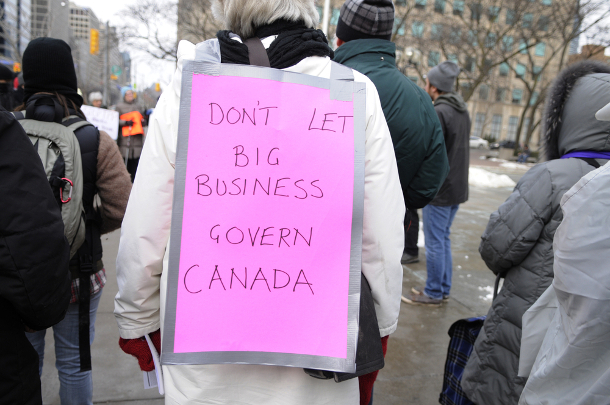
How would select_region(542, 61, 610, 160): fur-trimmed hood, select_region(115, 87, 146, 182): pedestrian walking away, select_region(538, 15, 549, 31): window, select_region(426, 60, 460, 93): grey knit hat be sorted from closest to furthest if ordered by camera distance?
1. select_region(542, 61, 610, 160): fur-trimmed hood
2. select_region(426, 60, 460, 93): grey knit hat
3. select_region(115, 87, 146, 182): pedestrian walking away
4. select_region(538, 15, 549, 31): window

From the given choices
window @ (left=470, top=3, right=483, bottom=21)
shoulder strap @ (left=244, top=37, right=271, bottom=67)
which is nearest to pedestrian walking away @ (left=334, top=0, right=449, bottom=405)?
shoulder strap @ (left=244, top=37, right=271, bottom=67)

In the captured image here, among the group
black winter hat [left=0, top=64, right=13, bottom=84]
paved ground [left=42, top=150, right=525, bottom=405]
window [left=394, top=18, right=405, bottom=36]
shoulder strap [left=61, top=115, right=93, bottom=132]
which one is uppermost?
window [left=394, top=18, right=405, bottom=36]

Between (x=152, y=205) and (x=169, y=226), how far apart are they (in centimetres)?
8

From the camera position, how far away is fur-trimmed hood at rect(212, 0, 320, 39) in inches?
53.1

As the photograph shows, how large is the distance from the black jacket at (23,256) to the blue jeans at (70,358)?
0.75 metres

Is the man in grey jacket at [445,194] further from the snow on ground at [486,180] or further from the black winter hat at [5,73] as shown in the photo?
the snow on ground at [486,180]

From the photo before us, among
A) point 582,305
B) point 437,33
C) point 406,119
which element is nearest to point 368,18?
point 406,119

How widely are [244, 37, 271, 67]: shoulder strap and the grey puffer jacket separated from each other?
4.22 ft

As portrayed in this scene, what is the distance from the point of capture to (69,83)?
2.19 metres

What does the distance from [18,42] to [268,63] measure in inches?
857

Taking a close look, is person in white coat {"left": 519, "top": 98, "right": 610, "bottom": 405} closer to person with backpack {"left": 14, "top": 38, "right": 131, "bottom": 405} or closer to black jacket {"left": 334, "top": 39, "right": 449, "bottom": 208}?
black jacket {"left": 334, "top": 39, "right": 449, "bottom": 208}

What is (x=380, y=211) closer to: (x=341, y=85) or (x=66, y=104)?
(x=341, y=85)

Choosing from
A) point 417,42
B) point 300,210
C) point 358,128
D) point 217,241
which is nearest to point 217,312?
point 217,241

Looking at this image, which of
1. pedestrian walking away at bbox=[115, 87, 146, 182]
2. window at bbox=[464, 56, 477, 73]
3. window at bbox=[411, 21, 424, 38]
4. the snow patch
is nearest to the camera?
the snow patch
